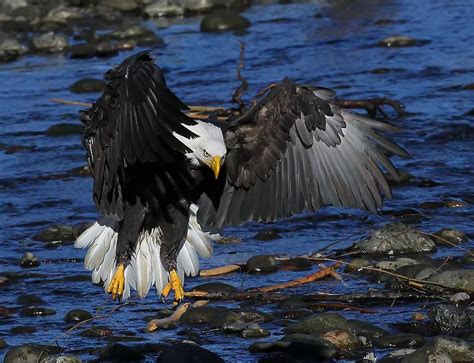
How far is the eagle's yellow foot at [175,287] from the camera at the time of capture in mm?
6410

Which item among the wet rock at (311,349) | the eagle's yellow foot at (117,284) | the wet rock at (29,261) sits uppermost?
the eagle's yellow foot at (117,284)

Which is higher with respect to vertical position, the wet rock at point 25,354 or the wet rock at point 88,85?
the wet rock at point 25,354

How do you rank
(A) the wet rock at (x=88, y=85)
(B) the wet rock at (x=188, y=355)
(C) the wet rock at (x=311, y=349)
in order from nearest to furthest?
1. (B) the wet rock at (x=188, y=355)
2. (C) the wet rock at (x=311, y=349)
3. (A) the wet rock at (x=88, y=85)

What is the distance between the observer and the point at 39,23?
15.1 m

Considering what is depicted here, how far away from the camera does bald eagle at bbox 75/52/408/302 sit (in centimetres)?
623

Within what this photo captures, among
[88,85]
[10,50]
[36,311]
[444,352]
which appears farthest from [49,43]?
[444,352]

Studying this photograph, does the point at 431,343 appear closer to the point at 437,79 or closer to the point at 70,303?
the point at 70,303

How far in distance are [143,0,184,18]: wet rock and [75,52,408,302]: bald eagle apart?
Answer: 28.4 feet

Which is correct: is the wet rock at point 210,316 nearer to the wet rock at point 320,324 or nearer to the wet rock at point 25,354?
the wet rock at point 320,324

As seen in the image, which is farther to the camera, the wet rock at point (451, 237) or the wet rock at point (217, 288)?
the wet rock at point (451, 237)

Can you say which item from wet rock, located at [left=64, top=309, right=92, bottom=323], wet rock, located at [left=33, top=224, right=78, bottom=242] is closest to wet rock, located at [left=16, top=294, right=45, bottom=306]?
wet rock, located at [left=64, top=309, right=92, bottom=323]

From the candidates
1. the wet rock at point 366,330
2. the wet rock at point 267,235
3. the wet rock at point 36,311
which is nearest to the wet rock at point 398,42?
the wet rock at point 267,235

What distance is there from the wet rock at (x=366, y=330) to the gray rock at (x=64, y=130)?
474 cm

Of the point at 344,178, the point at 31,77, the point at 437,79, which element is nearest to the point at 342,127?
the point at 344,178
